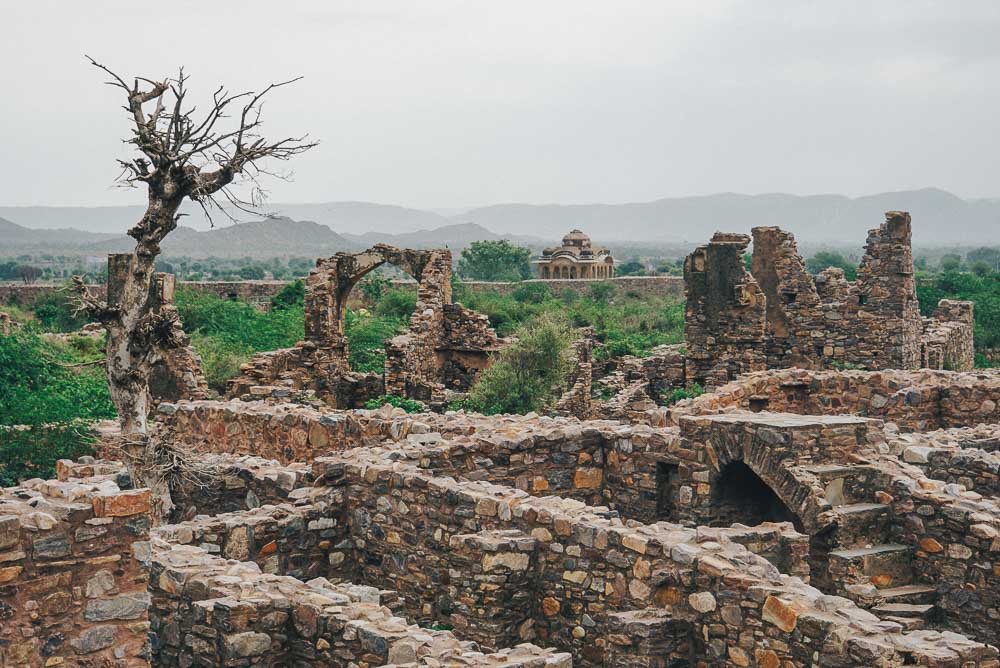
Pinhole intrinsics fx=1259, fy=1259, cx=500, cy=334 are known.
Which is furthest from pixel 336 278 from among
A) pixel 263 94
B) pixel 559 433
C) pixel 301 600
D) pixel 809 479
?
pixel 301 600

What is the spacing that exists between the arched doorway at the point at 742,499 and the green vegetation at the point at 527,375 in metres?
9.72

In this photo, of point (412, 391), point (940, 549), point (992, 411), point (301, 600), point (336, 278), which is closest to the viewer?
Result: point (301, 600)

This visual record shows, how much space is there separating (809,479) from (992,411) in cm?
604

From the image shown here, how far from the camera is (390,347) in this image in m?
22.3

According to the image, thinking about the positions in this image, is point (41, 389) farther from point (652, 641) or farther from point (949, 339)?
point (949, 339)

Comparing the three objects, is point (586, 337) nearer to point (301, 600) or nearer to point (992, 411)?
point (992, 411)

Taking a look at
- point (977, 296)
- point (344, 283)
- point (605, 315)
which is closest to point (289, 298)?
point (605, 315)

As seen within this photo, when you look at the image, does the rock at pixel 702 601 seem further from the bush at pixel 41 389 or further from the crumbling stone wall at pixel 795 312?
the crumbling stone wall at pixel 795 312

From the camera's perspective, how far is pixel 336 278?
24359mm

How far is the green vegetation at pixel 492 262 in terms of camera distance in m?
88.2

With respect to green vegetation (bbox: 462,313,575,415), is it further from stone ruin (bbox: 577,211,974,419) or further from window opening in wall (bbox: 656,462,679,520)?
window opening in wall (bbox: 656,462,679,520)

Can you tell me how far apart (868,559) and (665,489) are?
222 cm

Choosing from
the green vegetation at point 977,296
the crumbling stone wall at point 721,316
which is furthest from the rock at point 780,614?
the green vegetation at point 977,296

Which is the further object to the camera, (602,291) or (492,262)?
(492,262)
